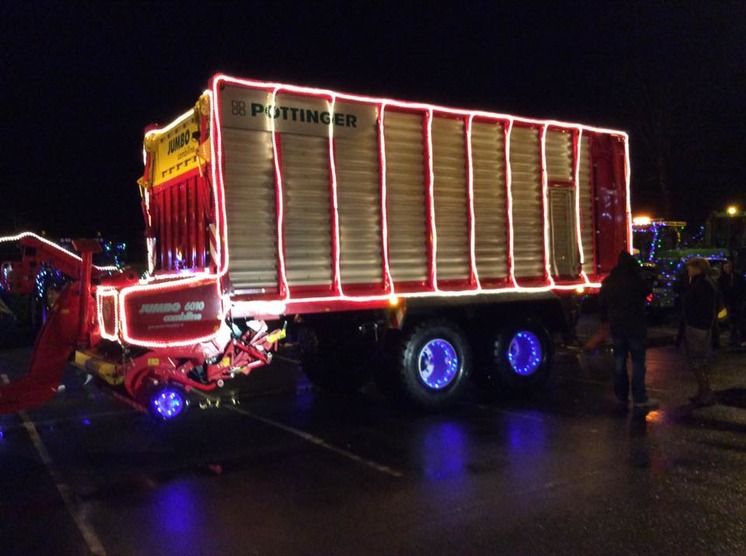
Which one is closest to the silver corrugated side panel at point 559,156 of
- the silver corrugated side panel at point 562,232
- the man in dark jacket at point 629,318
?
the silver corrugated side panel at point 562,232

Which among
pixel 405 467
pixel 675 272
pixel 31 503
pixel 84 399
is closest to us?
pixel 31 503

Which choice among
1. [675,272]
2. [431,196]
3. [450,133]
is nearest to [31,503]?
[431,196]

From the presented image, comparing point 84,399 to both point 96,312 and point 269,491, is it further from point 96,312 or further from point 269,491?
point 269,491

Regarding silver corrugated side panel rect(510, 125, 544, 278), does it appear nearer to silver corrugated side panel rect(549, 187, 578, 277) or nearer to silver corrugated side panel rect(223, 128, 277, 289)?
silver corrugated side panel rect(549, 187, 578, 277)

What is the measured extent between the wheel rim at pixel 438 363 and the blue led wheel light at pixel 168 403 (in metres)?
2.88

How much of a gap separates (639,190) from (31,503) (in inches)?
1327

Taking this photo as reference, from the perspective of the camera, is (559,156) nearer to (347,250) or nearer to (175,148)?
(347,250)

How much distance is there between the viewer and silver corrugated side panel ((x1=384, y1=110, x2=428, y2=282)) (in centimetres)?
836

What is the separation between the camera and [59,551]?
469 cm

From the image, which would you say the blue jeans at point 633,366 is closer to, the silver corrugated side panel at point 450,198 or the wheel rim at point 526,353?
the wheel rim at point 526,353

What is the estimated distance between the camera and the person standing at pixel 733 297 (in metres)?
13.7

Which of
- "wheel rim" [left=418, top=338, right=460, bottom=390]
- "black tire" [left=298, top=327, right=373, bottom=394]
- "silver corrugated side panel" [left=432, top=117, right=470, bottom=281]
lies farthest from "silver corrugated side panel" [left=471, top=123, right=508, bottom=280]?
"black tire" [left=298, top=327, right=373, bottom=394]

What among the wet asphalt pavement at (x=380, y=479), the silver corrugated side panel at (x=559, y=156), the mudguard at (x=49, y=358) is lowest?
the wet asphalt pavement at (x=380, y=479)

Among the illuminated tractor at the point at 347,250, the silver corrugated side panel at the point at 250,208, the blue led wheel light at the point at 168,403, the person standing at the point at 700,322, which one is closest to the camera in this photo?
the blue led wheel light at the point at 168,403
